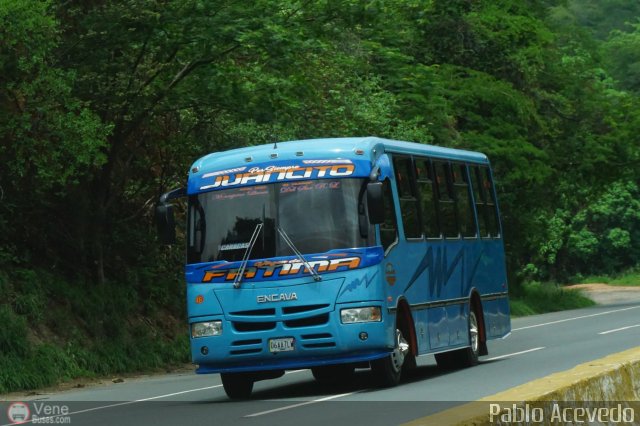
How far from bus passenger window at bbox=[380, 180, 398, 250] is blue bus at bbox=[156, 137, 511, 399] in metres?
0.02

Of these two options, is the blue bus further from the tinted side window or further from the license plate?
the tinted side window

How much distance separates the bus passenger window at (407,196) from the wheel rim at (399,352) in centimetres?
141

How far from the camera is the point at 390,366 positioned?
1716 cm

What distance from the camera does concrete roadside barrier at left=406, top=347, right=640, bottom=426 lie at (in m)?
7.82

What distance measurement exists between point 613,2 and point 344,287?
113m

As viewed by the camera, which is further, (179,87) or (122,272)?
(122,272)

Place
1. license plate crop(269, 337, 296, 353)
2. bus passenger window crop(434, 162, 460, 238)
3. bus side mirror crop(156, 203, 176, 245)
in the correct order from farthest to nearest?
1. bus passenger window crop(434, 162, 460, 238)
2. bus side mirror crop(156, 203, 176, 245)
3. license plate crop(269, 337, 296, 353)

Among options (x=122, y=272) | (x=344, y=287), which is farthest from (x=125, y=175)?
(x=344, y=287)

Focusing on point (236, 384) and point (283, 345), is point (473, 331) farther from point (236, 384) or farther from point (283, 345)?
point (283, 345)

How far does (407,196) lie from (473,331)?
342 centimetres

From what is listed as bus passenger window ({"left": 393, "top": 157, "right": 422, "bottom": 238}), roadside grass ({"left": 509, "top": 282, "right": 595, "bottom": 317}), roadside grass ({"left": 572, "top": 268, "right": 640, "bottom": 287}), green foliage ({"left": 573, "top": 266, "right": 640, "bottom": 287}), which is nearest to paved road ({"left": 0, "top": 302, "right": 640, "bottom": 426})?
bus passenger window ({"left": 393, "top": 157, "right": 422, "bottom": 238})

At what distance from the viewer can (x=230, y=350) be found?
16.7m

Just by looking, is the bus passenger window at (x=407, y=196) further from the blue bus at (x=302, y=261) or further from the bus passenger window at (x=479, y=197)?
the bus passenger window at (x=479, y=197)

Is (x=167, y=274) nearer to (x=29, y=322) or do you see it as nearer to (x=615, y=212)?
(x=29, y=322)
